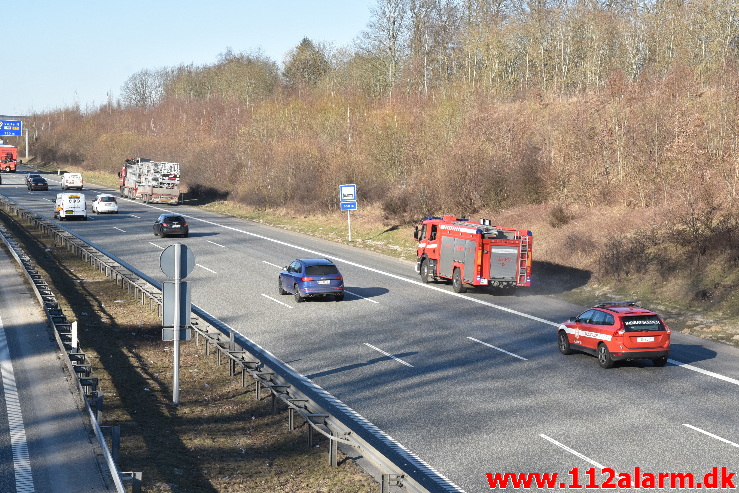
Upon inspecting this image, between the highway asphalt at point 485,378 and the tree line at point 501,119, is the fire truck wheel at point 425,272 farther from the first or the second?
the tree line at point 501,119

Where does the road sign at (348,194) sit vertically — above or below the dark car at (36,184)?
above

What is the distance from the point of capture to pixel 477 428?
1669 cm

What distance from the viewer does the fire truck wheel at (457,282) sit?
1325 inches

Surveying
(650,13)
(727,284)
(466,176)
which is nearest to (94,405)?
(727,284)

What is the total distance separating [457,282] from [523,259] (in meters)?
2.88

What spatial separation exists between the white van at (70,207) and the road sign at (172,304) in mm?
44727

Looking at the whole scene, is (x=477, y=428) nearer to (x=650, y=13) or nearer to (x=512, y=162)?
(x=512, y=162)

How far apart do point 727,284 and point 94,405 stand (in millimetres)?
22746

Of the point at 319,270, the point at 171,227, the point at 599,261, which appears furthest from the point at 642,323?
the point at 171,227

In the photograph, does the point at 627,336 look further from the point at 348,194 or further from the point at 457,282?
the point at 348,194

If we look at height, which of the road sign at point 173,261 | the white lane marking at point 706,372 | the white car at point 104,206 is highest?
the road sign at point 173,261

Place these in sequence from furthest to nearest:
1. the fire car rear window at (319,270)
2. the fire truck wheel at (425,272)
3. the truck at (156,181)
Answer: the truck at (156,181) < the fire truck wheel at (425,272) < the fire car rear window at (319,270)

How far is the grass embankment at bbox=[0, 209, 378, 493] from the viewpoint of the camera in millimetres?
13711

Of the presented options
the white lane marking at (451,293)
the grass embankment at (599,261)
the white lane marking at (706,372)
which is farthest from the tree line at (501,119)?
the white lane marking at (706,372)
